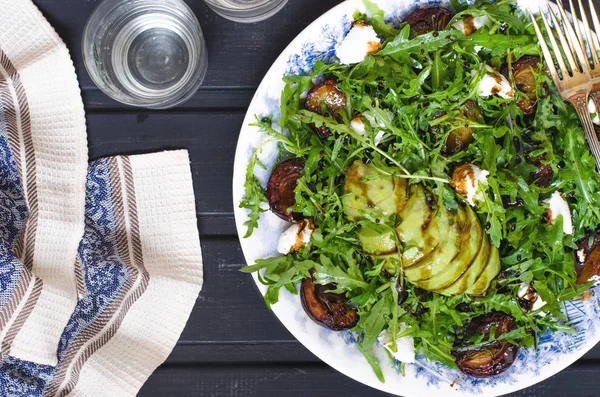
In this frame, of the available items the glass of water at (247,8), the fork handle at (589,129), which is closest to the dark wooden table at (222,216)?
the glass of water at (247,8)

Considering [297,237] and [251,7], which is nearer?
[297,237]

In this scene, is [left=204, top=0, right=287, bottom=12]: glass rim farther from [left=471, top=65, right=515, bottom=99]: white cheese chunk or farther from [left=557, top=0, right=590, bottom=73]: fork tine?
[left=557, top=0, right=590, bottom=73]: fork tine

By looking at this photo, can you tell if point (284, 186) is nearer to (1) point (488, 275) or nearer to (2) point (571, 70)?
(1) point (488, 275)

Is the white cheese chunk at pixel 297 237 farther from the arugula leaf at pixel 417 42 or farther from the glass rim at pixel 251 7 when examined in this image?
the glass rim at pixel 251 7

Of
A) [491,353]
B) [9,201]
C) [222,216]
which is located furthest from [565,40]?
[9,201]

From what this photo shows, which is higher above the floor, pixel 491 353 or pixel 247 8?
pixel 247 8

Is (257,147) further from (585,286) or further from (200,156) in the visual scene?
(585,286)

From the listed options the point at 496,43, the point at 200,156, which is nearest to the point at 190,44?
the point at 200,156
